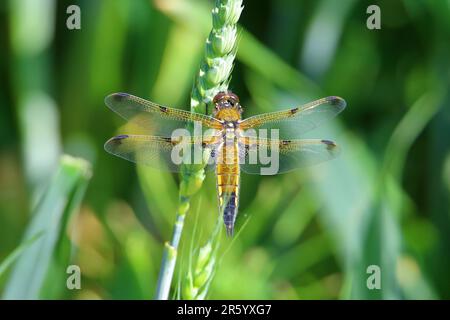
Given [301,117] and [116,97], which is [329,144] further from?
[116,97]

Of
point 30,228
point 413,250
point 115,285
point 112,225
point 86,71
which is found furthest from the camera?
point 86,71

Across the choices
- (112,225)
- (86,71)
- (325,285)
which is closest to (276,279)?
(325,285)

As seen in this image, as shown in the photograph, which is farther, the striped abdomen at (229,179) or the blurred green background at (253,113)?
the blurred green background at (253,113)

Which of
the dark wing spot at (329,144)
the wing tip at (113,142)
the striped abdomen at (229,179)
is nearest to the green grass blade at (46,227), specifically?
the wing tip at (113,142)

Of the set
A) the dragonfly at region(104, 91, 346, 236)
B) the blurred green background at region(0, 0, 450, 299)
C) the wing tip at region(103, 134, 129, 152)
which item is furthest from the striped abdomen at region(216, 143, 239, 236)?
the blurred green background at region(0, 0, 450, 299)

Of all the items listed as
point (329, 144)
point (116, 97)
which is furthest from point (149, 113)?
point (329, 144)

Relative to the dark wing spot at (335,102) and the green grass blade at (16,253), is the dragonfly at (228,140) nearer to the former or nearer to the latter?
the dark wing spot at (335,102)

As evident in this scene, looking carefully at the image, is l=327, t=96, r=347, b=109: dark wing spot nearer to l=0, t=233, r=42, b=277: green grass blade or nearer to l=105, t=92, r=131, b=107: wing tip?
l=105, t=92, r=131, b=107: wing tip
